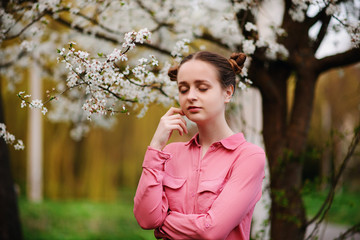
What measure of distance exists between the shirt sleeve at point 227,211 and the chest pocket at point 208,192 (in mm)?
40

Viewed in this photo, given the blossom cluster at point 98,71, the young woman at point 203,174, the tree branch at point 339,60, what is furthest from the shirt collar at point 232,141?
the tree branch at point 339,60

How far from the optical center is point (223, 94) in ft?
5.74

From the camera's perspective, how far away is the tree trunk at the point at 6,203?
3.85m

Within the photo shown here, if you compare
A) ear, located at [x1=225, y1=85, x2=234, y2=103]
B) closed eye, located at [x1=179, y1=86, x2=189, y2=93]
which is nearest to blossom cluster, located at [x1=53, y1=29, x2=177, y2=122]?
closed eye, located at [x1=179, y1=86, x2=189, y2=93]

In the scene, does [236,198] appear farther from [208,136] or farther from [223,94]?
[223,94]

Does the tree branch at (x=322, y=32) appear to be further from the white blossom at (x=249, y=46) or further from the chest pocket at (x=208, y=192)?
the chest pocket at (x=208, y=192)

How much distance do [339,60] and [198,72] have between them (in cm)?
209

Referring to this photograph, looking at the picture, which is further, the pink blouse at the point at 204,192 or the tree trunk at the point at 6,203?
the tree trunk at the point at 6,203

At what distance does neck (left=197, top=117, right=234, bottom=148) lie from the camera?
1.79 m

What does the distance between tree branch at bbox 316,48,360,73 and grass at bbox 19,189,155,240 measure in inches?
153

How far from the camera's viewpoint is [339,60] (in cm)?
325

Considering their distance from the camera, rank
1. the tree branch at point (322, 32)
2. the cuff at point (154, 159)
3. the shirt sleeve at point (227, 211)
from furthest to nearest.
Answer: the tree branch at point (322, 32) < the cuff at point (154, 159) < the shirt sleeve at point (227, 211)

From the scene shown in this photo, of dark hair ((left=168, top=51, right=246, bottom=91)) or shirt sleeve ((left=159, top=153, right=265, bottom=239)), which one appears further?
dark hair ((left=168, top=51, right=246, bottom=91))

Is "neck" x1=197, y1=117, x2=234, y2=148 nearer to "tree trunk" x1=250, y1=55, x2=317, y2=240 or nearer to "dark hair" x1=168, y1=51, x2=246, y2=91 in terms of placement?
"dark hair" x1=168, y1=51, x2=246, y2=91
